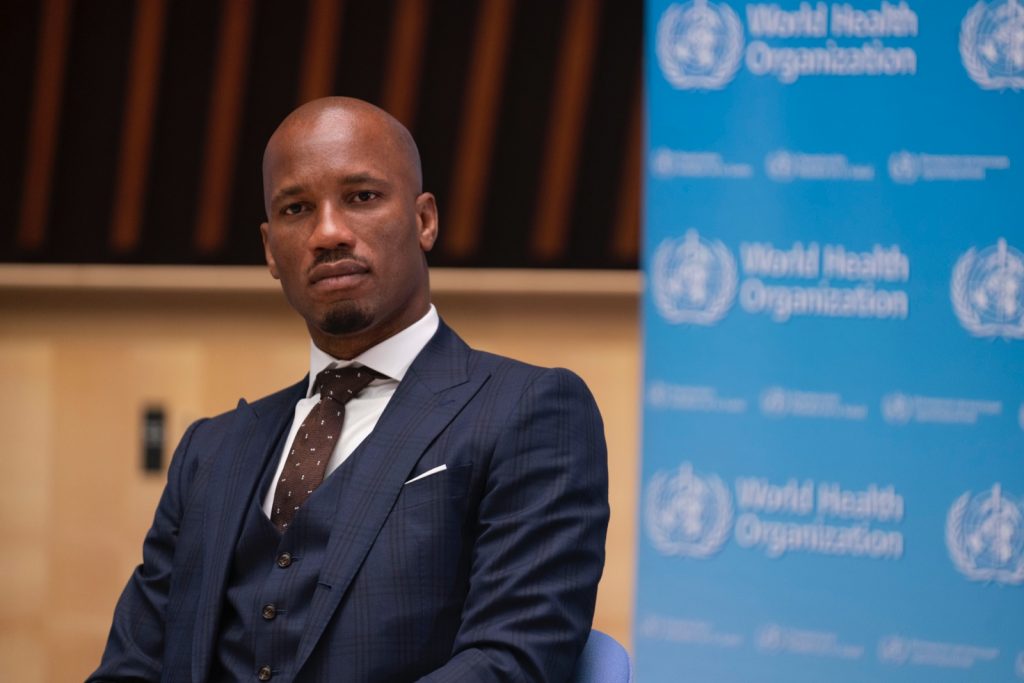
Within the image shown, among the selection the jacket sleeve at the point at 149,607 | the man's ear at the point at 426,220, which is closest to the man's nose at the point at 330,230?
Result: the man's ear at the point at 426,220

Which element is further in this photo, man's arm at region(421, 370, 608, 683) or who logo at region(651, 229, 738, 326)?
who logo at region(651, 229, 738, 326)

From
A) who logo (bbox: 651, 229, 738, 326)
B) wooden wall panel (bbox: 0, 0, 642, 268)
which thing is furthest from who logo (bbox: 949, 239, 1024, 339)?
wooden wall panel (bbox: 0, 0, 642, 268)

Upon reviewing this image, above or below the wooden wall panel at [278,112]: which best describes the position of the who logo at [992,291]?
below

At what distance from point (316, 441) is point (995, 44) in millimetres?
2098

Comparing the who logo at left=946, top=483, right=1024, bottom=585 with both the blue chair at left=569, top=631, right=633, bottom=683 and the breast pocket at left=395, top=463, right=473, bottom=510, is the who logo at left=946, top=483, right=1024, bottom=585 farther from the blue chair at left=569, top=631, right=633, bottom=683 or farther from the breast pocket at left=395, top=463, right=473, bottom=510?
the breast pocket at left=395, top=463, right=473, bottom=510

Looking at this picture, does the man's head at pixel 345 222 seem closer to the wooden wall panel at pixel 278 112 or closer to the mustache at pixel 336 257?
the mustache at pixel 336 257

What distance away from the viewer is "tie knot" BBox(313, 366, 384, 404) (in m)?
1.86

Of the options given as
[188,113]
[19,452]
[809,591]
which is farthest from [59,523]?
[809,591]

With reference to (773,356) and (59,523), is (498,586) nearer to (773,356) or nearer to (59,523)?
(773,356)

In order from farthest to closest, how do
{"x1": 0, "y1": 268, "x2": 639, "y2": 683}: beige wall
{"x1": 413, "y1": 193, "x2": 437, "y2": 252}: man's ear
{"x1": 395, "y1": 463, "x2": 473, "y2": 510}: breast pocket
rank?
{"x1": 0, "y1": 268, "x2": 639, "y2": 683}: beige wall → {"x1": 413, "y1": 193, "x2": 437, "y2": 252}: man's ear → {"x1": 395, "y1": 463, "x2": 473, "y2": 510}: breast pocket

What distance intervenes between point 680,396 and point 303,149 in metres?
1.76

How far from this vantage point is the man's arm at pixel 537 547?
5.11 feet

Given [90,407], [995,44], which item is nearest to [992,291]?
[995,44]

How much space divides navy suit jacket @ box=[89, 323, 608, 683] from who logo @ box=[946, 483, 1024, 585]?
1.69m
